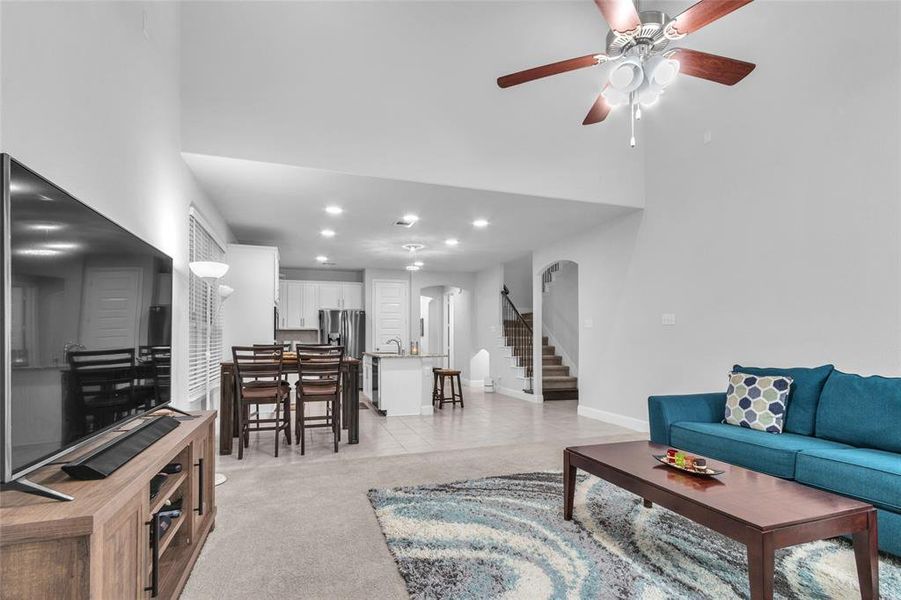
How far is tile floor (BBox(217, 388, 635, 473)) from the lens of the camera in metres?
4.47

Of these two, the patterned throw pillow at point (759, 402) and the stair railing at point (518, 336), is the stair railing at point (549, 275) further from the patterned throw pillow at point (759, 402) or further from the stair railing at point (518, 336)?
the patterned throw pillow at point (759, 402)

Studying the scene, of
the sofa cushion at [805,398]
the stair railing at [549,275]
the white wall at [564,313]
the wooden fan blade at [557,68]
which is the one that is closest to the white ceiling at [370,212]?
the stair railing at [549,275]

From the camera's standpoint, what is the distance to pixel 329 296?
1008cm

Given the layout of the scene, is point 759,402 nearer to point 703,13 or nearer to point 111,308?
point 703,13

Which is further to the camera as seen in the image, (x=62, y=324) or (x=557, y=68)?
(x=557, y=68)

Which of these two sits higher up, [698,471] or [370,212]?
[370,212]

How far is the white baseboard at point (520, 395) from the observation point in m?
7.86

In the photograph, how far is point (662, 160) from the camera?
530 centimetres

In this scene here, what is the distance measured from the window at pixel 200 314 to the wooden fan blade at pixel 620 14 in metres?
3.66

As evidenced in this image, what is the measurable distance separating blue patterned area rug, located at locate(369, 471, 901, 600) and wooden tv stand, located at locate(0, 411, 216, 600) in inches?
42.3

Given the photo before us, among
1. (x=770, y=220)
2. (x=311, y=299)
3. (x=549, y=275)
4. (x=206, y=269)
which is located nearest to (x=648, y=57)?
(x=770, y=220)

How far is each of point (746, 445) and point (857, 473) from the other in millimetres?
670

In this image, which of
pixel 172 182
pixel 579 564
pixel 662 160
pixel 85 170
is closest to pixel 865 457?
pixel 579 564

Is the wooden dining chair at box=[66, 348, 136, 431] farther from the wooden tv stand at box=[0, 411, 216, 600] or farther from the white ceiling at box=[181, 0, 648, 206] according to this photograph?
the white ceiling at box=[181, 0, 648, 206]
